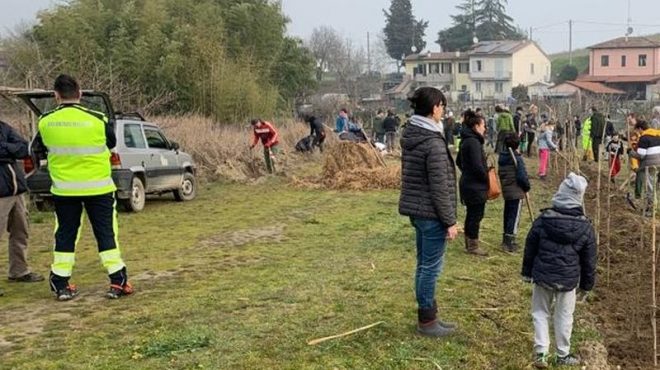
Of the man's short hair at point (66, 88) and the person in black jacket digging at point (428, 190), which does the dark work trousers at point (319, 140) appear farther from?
the person in black jacket digging at point (428, 190)

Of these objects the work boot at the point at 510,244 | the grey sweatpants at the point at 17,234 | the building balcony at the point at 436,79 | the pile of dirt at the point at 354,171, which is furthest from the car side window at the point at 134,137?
the building balcony at the point at 436,79

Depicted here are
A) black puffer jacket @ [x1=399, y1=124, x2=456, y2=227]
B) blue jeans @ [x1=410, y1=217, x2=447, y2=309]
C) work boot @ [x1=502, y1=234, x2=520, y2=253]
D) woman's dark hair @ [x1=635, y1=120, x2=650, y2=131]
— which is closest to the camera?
black puffer jacket @ [x1=399, y1=124, x2=456, y2=227]

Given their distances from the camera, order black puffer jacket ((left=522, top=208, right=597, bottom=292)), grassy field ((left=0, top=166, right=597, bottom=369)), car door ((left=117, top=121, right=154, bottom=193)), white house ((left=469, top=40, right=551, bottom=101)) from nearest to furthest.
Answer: black puffer jacket ((left=522, top=208, right=597, bottom=292)) → grassy field ((left=0, top=166, right=597, bottom=369)) → car door ((left=117, top=121, right=154, bottom=193)) → white house ((left=469, top=40, right=551, bottom=101))

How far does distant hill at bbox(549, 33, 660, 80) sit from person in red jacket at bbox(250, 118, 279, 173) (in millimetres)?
73914

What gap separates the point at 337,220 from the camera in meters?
11.1

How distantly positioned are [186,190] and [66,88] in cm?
844

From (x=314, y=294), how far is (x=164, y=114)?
1681 cm

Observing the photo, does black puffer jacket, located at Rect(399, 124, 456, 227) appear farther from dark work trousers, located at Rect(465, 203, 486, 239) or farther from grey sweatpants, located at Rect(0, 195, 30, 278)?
grey sweatpants, located at Rect(0, 195, 30, 278)

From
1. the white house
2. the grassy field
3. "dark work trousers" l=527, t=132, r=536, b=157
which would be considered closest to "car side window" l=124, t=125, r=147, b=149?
the grassy field

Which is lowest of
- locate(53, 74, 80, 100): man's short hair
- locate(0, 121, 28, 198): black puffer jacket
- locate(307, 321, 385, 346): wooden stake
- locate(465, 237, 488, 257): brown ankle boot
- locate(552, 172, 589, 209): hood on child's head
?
locate(465, 237, 488, 257): brown ankle boot

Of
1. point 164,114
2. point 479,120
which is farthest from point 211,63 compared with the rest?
point 479,120

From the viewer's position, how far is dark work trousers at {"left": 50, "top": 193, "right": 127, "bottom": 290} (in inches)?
234

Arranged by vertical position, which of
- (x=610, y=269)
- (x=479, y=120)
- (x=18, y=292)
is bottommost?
(x=610, y=269)

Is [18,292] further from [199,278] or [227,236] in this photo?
[227,236]
